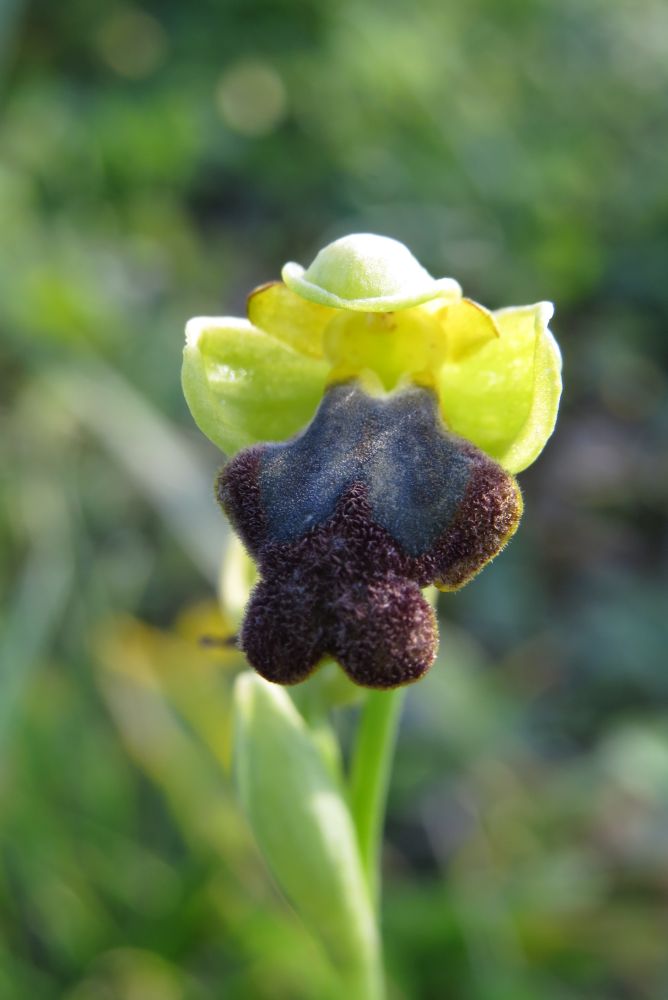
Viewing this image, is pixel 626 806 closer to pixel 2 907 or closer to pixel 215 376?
pixel 2 907

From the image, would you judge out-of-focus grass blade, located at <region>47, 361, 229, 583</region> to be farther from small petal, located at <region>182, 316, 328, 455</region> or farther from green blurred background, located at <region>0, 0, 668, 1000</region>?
small petal, located at <region>182, 316, 328, 455</region>

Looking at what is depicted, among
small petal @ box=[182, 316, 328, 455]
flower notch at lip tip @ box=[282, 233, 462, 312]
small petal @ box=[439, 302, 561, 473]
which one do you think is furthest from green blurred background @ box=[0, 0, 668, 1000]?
flower notch at lip tip @ box=[282, 233, 462, 312]

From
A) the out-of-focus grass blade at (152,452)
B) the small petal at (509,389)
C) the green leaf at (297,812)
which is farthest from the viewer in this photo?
the out-of-focus grass blade at (152,452)

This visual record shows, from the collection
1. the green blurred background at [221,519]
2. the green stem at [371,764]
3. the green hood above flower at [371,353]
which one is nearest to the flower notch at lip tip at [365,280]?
the green hood above flower at [371,353]

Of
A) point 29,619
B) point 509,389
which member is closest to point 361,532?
point 509,389

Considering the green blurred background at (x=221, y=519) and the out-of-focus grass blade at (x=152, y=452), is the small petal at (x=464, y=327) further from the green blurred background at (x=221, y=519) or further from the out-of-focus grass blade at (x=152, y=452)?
the out-of-focus grass blade at (x=152, y=452)

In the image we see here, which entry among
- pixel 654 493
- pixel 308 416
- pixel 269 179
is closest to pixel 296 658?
pixel 308 416

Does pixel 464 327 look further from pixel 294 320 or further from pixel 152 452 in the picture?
pixel 152 452

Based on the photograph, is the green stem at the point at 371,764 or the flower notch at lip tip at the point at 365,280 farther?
the green stem at the point at 371,764
